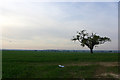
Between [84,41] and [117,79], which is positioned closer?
[117,79]

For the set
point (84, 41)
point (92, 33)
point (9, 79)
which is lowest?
point (9, 79)

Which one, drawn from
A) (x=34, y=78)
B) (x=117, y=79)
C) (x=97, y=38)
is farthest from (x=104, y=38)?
(x=34, y=78)

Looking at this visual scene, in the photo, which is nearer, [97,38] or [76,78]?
[76,78]

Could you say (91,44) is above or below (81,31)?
below

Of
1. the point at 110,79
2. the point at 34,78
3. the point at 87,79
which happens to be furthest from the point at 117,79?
the point at 34,78

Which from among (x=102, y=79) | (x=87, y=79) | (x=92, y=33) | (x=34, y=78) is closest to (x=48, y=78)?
(x=34, y=78)

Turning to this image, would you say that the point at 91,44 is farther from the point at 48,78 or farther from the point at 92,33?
the point at 48,78

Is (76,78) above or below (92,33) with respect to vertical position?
below

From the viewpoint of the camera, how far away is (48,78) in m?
6.69

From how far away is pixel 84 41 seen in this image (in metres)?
36.2

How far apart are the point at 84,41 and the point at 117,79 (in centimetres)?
2996

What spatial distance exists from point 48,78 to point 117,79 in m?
4.45

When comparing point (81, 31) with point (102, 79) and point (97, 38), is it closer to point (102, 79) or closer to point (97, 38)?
point (97, 38)

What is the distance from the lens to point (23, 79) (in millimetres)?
6629
